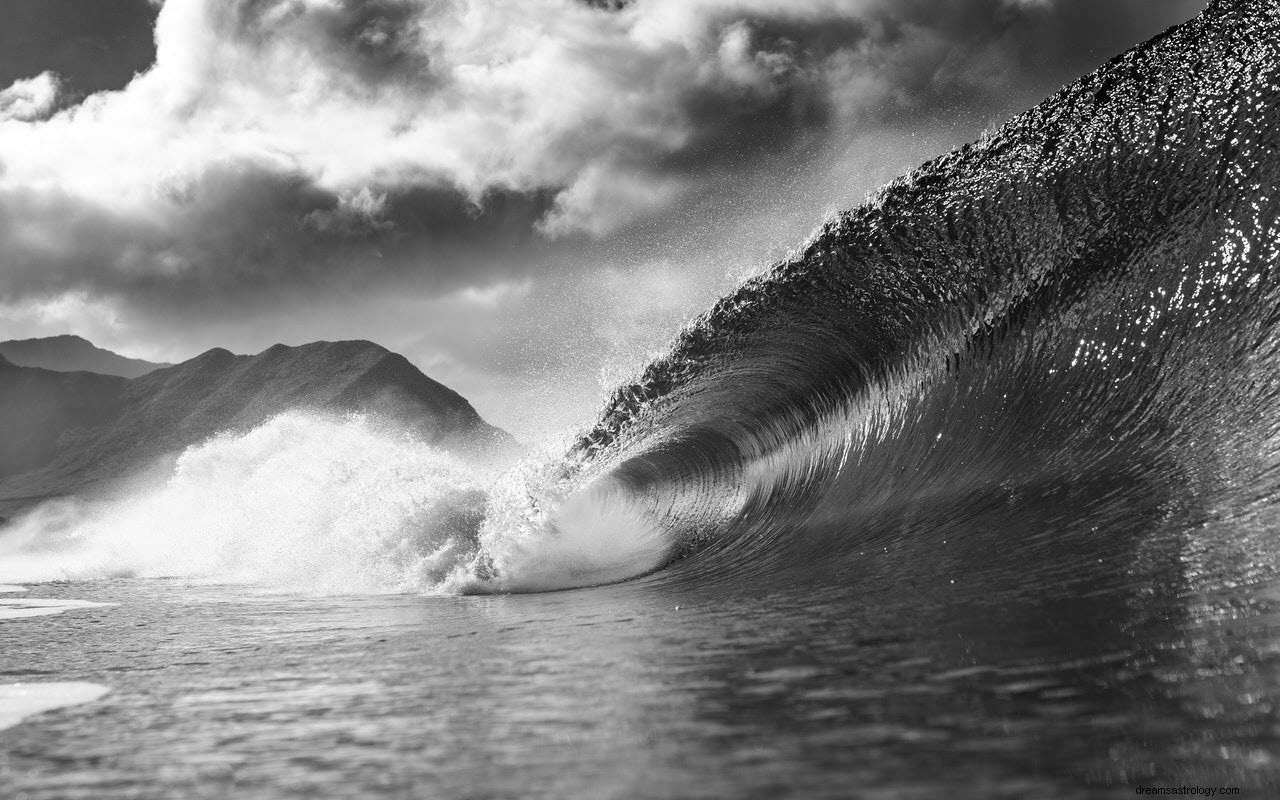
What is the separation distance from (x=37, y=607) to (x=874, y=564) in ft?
25.6

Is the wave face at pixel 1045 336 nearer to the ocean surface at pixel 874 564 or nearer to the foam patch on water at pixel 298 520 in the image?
the ocean surface at pixel 874 564

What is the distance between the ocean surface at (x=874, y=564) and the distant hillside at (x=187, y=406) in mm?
98343

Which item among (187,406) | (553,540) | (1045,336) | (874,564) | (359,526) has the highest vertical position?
(187,406)

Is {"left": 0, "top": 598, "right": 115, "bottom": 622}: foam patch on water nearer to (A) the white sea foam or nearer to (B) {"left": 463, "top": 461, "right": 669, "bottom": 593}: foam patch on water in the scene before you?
(A) the white sea foam

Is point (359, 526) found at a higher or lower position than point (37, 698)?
higher

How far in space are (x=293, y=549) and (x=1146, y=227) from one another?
11983mm

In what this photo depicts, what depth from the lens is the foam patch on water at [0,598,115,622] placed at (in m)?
6.96

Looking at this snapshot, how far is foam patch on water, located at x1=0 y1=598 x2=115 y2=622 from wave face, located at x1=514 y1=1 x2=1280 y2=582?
13.9 ft

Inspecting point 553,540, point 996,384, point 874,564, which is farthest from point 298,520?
point 874,564

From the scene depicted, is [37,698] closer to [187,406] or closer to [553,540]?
[553,540]

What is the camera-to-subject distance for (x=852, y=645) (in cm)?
231

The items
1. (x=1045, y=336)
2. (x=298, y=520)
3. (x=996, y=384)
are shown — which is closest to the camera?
(x=1045, y=336)

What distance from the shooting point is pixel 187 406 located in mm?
116375

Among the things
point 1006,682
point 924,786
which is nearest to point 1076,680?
point 1006,682
